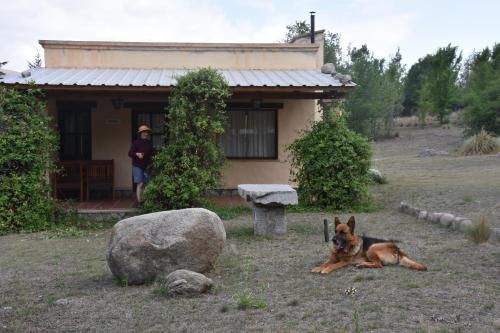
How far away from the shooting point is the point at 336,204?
36.9 feet

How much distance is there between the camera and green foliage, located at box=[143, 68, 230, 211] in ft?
33.5

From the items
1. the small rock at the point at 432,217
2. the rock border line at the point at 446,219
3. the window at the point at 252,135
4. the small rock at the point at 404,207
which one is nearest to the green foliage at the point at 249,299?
the rock border line at the point at 446,219

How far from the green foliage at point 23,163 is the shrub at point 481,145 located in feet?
57.5

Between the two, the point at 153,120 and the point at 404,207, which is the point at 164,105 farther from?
the point at 404,207

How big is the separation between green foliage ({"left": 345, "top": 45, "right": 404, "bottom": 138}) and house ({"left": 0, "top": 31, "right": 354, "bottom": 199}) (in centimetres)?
2107

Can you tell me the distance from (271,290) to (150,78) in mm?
7448

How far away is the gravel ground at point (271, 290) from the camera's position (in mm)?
4488

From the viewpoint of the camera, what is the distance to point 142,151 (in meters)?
11.0

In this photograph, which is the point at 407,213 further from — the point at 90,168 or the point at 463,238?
the point at 90,168

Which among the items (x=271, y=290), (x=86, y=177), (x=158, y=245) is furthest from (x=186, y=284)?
(x=86, y=177)

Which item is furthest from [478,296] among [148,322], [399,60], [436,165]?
[399,60]

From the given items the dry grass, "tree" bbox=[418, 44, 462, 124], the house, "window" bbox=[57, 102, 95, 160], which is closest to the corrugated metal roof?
the house

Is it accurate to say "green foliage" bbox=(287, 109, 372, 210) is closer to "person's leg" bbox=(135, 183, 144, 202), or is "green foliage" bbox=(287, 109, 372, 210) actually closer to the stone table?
the stone table

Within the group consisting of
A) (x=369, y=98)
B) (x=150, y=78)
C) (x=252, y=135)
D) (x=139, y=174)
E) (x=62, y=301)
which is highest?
(x=369, y=98)
